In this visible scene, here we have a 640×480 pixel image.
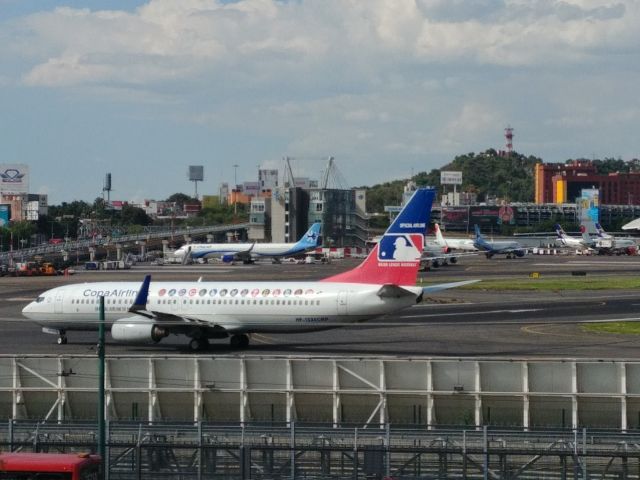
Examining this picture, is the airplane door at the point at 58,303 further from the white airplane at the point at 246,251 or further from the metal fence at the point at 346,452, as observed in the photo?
the white airplane at the point at 246,251

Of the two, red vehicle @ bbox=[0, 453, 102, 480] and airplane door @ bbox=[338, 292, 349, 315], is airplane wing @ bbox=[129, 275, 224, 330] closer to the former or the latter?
airplane door @ bbox=[338, 292, 349, 315]

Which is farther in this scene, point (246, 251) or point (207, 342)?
point (246, 251)

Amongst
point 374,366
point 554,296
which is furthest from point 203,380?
point 554,296

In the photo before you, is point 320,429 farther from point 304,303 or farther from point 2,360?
point 304,303

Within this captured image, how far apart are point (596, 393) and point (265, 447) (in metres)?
15.1

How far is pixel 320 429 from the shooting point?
34.3 m

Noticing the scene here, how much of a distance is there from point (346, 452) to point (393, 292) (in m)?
26.4

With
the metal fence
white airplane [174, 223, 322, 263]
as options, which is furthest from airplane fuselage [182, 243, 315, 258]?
the metal fence

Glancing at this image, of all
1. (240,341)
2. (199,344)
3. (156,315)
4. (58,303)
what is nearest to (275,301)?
(240,341)

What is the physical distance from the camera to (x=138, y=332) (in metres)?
61.4

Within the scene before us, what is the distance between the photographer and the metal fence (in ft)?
102

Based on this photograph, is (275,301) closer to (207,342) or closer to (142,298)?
(207,342)

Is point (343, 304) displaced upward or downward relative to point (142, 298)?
downward

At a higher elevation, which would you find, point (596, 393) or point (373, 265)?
point (373, 265)
